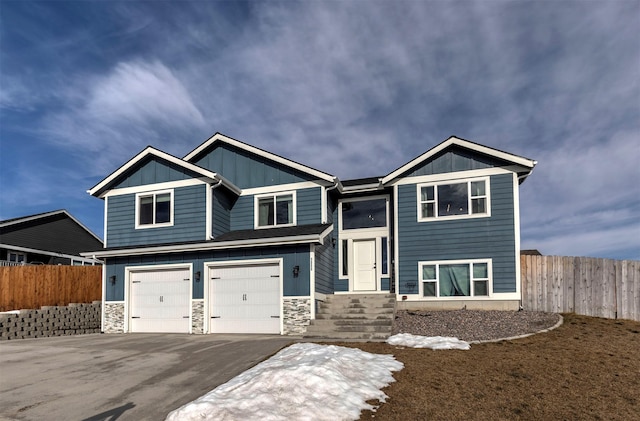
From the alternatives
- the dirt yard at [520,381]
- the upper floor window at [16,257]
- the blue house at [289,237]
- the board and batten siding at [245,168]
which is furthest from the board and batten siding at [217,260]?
the upper floor window at [16,257]

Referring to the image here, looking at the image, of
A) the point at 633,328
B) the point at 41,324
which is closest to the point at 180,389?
the point at 41,324

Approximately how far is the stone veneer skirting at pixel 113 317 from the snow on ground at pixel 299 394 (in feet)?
33.7

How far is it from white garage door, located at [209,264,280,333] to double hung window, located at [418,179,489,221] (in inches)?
231

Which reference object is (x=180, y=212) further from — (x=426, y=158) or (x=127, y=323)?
(x=426, y=158)

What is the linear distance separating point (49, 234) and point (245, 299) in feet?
59.4

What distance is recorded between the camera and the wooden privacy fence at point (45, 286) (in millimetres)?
16656

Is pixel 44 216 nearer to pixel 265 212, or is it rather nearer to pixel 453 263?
pixel 265 212

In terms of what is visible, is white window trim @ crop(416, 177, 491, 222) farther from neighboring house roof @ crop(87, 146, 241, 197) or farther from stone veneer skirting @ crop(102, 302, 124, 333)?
stone veneer skirting @ crop(102, 302, 124, 333)

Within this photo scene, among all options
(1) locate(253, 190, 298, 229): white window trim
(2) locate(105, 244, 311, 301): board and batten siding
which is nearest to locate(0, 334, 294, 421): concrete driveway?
(2) locate(105, 244, 311, 301): board and batten siding

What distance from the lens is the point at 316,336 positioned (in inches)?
510

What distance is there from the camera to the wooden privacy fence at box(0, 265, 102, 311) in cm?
1666

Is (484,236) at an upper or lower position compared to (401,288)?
upper

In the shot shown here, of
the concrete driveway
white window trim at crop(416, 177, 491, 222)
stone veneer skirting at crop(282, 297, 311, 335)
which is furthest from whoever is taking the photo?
white window trim at crop(416, 177, 491, 222)

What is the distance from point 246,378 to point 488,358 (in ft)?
16.6
